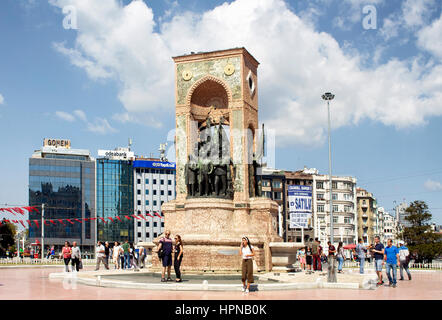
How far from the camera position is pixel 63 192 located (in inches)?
4402

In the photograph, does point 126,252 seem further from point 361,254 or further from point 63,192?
point 63,192

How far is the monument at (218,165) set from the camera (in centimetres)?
2200

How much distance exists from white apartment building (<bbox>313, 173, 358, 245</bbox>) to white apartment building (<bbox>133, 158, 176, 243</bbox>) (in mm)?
33114

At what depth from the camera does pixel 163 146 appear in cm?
12450

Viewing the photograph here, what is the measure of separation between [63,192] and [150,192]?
20.0 metres

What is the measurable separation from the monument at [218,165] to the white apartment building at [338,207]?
84.7m

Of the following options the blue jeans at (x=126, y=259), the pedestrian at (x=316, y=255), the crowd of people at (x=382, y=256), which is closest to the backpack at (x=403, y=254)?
the crowd of people at (x=382, y=256)

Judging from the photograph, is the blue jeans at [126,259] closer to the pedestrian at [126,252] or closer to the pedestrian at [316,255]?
the pedestrian at [126,252]

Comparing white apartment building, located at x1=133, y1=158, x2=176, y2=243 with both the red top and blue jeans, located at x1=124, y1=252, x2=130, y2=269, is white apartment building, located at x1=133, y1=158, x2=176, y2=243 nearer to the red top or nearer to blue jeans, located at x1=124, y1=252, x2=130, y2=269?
blue jeans, located at x1=124, y1=252, x2=130, y2=269

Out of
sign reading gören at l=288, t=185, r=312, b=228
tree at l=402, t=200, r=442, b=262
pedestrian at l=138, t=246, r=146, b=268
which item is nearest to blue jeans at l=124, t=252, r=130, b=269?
pedestrian at l=138, t=246, r=146, b=268

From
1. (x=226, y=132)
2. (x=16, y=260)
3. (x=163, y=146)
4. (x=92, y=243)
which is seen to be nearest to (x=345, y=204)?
(x=163, y=146)

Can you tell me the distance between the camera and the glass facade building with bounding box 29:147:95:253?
109 metres
